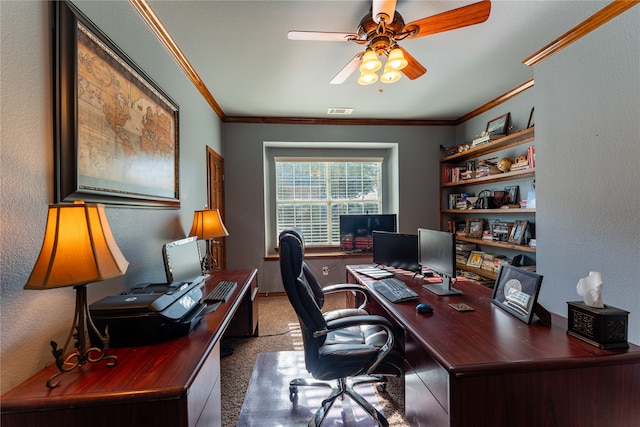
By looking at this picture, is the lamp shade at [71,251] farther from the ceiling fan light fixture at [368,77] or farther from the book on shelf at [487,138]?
the book on shelf at [487,138]

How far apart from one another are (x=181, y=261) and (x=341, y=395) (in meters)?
1.34

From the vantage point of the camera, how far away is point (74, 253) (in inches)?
32.5

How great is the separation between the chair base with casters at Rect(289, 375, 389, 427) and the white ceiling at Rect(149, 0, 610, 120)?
241 centimetres

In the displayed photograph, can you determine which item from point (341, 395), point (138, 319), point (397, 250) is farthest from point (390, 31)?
point (341, 395)

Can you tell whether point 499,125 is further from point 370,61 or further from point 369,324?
point 369,324

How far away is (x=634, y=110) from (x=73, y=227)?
293 cm

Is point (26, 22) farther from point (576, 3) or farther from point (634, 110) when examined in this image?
point (634, 110)

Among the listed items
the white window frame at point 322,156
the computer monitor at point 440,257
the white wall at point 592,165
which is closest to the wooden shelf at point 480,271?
the white wall at point 592,165

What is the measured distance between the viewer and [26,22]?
3.07 feet

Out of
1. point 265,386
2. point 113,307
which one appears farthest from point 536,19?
point 265,386

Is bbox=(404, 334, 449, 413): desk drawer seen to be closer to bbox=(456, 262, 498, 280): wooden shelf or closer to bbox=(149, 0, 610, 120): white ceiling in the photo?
bbox=(149, 0, 610, 120): white ceiling

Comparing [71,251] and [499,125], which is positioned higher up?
[499,125]

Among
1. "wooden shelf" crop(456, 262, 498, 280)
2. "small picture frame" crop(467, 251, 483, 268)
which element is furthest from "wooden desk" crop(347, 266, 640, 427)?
"small picture frame" crop(467, 251, 483, 268)

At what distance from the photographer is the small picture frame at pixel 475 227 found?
11.5 ft
